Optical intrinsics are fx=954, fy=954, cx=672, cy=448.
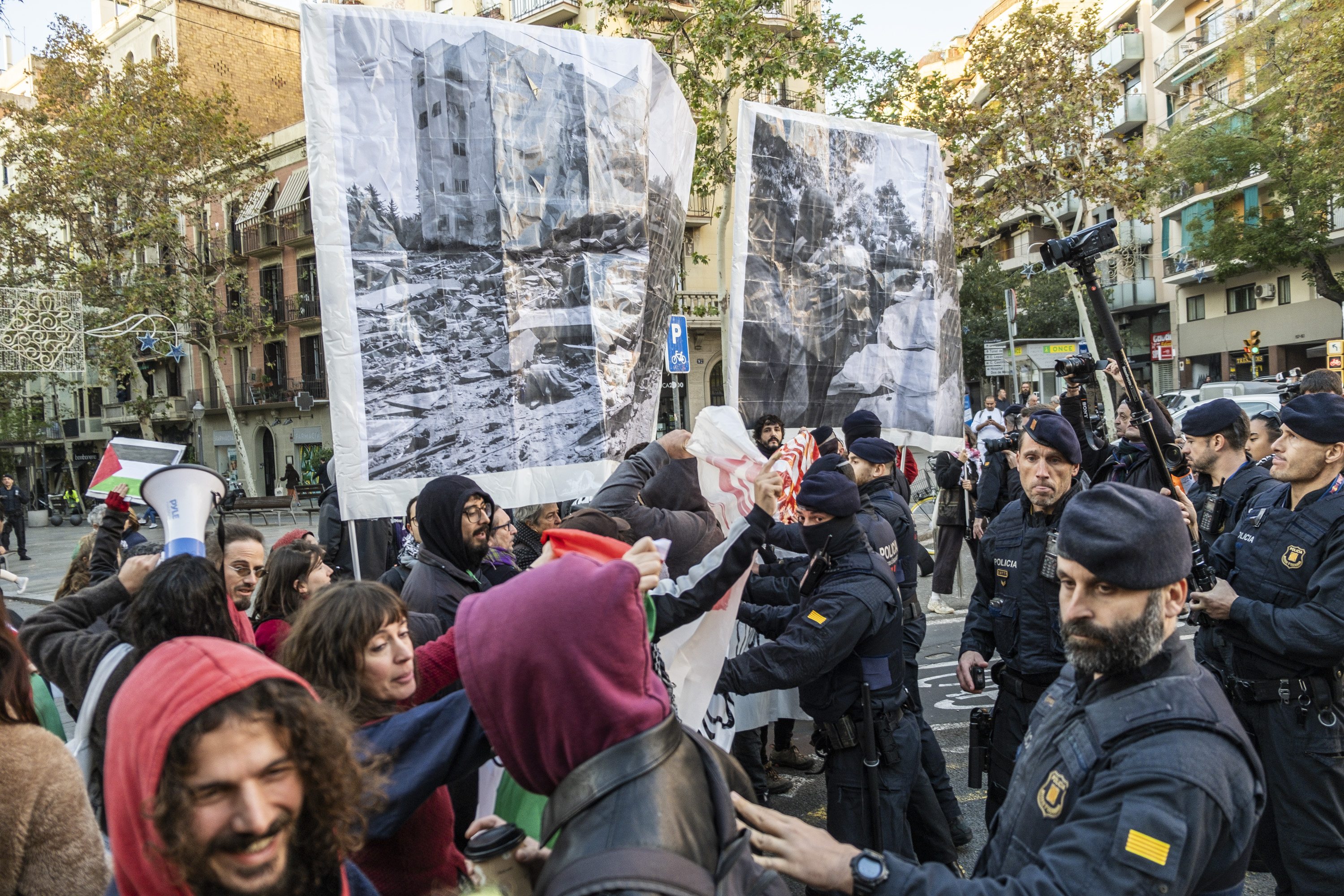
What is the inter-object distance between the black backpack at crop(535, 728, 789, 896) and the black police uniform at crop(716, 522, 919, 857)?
1.92 meters

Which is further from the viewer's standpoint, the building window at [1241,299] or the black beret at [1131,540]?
the building window at [1241,299]

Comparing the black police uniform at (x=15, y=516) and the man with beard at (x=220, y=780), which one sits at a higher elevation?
the man with beard at (x=220, y=780)

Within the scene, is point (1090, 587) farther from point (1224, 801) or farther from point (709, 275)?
point (709, 275)

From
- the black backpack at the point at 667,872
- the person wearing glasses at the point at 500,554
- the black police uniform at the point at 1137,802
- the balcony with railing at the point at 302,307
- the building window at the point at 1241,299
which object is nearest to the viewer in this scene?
the black backpack at the point at 667,872

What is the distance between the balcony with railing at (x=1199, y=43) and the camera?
101ft

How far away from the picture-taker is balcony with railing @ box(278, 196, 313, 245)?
109 feet

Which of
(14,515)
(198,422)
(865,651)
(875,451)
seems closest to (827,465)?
(865,651)

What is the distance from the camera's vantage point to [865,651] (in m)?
3.58

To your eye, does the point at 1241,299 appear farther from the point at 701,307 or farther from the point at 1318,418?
the point at 1318,418

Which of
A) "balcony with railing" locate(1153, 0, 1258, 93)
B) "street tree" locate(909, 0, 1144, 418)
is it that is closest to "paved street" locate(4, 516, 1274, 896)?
"street tree" locate(909, 0, 1144, 418)

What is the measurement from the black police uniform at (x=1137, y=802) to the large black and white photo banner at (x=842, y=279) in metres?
4.94

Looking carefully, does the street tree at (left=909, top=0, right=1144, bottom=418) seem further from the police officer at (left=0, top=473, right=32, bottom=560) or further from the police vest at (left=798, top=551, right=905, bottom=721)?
the police officer at (left=0, top=473, right=32, bottom=560)

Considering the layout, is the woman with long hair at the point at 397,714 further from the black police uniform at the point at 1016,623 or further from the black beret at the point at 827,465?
the black police uniform at the point at 1016,623

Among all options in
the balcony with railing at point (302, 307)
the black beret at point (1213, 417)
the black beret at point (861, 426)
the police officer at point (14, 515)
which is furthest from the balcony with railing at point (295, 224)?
the black beret at point (1213, 417)
